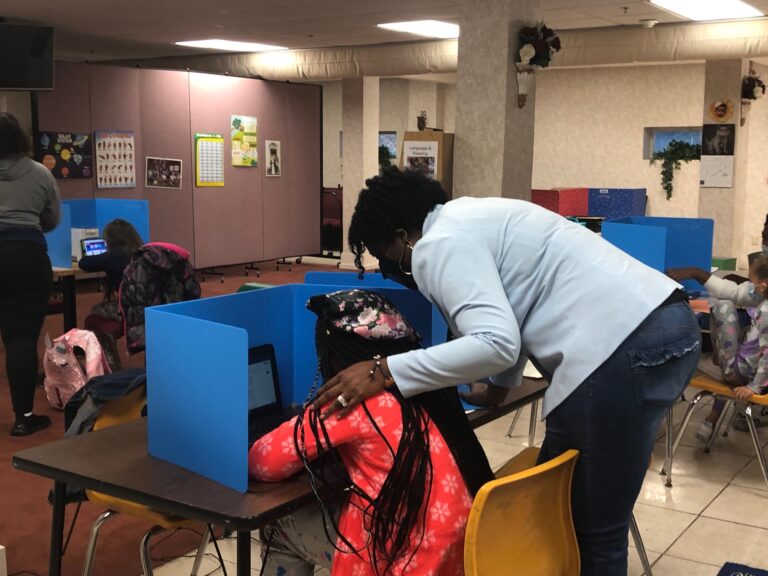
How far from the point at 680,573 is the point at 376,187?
194cm

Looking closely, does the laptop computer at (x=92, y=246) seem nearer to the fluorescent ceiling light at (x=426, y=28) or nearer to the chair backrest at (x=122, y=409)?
the chair backrest at (x=122, y=409)

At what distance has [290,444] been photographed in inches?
74.2

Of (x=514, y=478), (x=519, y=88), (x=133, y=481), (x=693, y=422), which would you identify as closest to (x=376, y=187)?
(x=514, y=478)

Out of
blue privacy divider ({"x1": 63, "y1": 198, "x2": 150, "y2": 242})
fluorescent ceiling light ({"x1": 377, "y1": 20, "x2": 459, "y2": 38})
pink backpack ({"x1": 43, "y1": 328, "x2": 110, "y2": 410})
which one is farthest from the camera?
fluorescent ceiling light ({"x1": 377, "y1": 20, "x2": 459, "y2": 38})

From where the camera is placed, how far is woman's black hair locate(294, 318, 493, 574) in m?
1.83

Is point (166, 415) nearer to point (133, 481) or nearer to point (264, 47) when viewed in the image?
point (133, 481)

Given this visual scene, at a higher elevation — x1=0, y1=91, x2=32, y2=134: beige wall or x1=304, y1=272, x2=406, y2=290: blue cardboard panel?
x1=0, y1=91, x2=32, y2=134: beige wall

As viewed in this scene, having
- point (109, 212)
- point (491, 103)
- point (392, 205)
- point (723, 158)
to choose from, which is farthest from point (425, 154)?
point (723, 158)

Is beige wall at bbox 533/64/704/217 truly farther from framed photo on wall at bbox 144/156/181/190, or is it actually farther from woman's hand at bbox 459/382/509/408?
woman's hand at bbox 459/382/509/408

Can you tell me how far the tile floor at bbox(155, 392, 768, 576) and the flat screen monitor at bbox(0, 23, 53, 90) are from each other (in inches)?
227

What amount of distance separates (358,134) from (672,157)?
5.09m

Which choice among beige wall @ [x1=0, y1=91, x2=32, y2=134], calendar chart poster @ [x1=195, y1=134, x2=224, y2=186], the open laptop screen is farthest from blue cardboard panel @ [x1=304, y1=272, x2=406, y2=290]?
calendar chart poster @ [x1=195, y1=134, x2=224, y2=186]

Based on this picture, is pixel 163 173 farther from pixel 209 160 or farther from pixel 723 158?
pixel 723 158

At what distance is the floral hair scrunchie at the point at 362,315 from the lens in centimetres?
190
